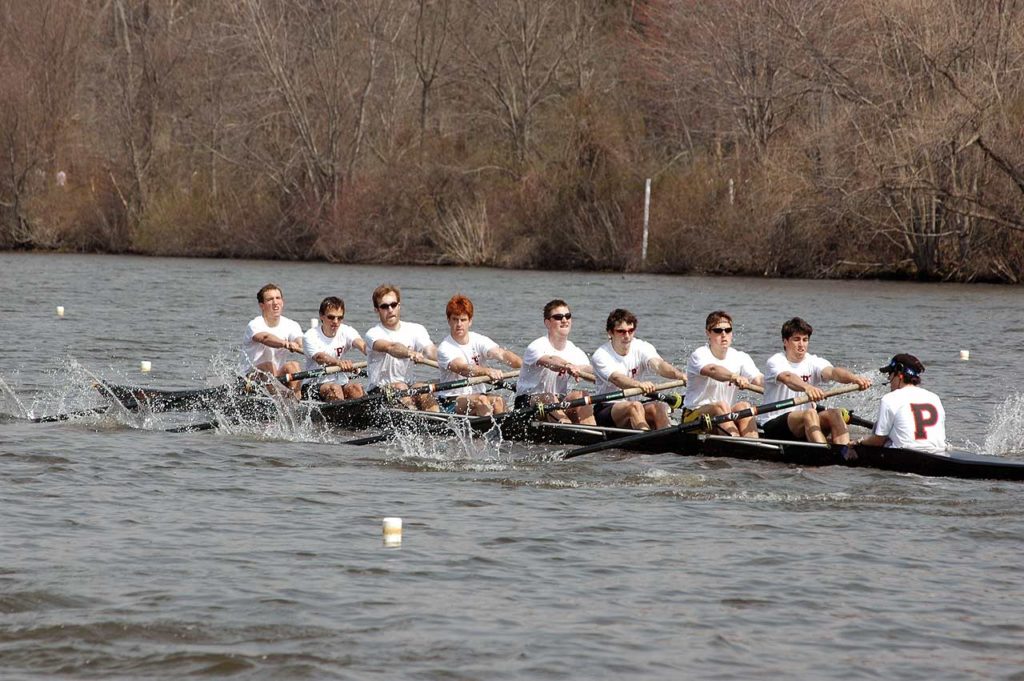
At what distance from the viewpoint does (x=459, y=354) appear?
44.8 feet

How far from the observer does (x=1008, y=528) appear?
988 centimetres

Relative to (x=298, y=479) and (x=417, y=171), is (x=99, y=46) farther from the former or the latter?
(x=298, y=479)

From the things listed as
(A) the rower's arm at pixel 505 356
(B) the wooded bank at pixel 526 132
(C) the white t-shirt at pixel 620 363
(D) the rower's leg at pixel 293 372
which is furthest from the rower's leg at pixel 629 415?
(B) the wooded bank at pixel 526 132

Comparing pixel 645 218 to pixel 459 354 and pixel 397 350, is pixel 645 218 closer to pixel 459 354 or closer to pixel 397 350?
pixel 397 350

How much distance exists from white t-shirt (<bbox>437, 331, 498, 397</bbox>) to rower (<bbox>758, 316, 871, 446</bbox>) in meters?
2.76

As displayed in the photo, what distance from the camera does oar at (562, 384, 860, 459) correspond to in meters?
11.7

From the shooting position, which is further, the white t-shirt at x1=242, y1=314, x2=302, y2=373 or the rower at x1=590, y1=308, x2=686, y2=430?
the white t-shirt at x1=242, y1=314, x2=302, y2=373

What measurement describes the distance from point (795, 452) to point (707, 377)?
3.36 ft

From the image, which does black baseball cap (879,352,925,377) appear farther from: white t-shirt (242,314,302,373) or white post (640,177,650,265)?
white post (640,177,650,265)

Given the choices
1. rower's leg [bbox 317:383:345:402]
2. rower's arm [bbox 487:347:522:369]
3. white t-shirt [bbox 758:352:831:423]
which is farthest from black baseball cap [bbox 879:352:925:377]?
rower's leg [bbox 317:383:345:402]

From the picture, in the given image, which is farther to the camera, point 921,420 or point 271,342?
point 271,342

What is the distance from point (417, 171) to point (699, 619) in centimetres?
3513

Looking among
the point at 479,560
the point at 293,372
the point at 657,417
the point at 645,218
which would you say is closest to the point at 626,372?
the point at 657,417

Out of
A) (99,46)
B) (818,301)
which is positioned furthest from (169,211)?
(818,301)
